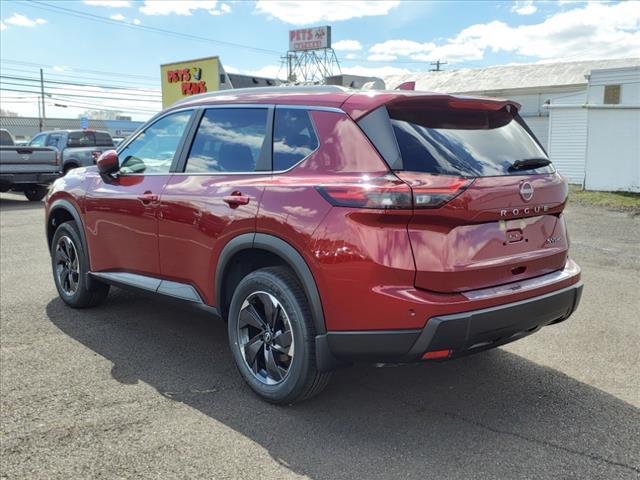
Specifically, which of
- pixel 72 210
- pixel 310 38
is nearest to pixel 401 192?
pixel 72 210

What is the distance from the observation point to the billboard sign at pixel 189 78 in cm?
1727

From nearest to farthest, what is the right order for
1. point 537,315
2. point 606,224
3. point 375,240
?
point 375,240
point 537,315
point 606,224

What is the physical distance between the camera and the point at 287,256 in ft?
10.8

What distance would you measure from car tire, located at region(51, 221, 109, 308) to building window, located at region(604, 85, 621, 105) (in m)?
16.3

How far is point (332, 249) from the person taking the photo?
10.1 ft

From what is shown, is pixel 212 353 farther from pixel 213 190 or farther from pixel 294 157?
pixel 294 157

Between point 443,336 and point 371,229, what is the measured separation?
0.64 metres

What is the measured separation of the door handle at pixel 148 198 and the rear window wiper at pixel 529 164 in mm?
2499

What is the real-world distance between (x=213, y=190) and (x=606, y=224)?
9799 mm

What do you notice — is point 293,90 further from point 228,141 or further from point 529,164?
point 529,164

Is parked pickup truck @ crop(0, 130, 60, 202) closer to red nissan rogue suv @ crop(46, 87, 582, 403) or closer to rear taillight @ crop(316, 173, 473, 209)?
red nissan rogue suv @ crop(46, 87, 582, 403)

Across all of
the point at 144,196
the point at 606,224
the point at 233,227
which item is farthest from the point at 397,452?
the point at 606,224

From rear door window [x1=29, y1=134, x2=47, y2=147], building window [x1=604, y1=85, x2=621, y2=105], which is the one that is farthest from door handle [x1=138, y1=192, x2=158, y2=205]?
building window [x1=604, y1=85, x2=621, y2=105]

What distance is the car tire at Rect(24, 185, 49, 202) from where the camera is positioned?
616 inches
